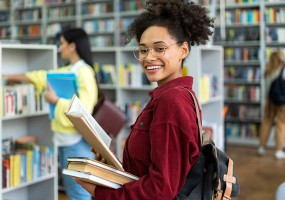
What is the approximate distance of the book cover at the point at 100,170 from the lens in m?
1.34

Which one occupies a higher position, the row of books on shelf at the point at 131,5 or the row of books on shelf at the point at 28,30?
the row of books on shelf at the point at 131,5

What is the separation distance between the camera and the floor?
471 cm

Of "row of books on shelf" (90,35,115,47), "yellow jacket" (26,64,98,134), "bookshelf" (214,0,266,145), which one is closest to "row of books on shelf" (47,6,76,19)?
"row of books on shelf" (90,35,115,47)

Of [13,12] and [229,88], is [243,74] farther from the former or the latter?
[13,12]

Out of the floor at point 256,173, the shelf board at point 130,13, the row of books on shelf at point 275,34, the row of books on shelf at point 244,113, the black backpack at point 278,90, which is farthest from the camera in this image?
the shelf board at point 130,13

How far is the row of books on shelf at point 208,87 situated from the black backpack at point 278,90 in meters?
1.58

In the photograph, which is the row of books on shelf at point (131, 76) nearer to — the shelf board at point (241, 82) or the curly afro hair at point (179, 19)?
the shelf board at point (241, 82)

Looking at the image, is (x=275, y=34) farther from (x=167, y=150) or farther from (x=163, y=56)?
(x=167, y=150)

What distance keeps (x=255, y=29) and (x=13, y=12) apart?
19.3 feet

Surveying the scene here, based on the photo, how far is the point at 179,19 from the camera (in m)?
1.50

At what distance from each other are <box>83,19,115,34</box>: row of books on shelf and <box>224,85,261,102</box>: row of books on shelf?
9.44 feet

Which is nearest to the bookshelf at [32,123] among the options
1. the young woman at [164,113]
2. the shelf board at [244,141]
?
the young woman at [164,113]

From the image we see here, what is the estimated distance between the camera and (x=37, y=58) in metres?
3.74

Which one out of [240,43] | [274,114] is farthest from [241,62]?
[274,114]
